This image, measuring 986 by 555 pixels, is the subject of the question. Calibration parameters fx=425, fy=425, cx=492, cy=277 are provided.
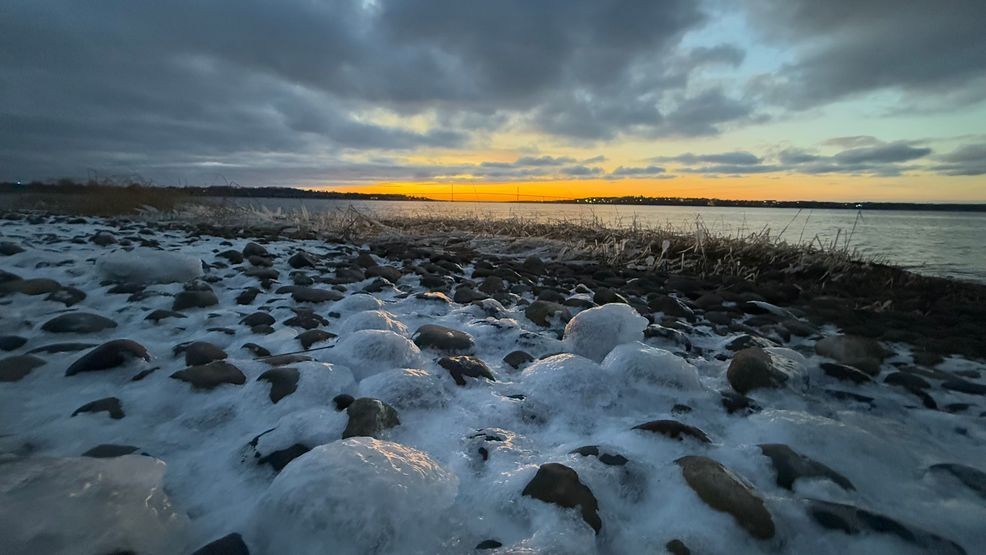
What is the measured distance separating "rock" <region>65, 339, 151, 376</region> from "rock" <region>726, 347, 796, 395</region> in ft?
9.85

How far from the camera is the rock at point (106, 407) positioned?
1.65m

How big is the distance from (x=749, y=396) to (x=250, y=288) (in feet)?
12.2

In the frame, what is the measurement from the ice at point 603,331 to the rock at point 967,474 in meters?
1.37

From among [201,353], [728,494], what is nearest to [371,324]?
[201,353]

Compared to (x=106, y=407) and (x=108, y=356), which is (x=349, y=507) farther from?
(x=108, y=356)

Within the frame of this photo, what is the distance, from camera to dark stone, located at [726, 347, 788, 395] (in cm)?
217

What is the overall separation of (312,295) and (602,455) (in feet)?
8.97

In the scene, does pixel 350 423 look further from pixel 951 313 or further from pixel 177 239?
pixel 177 239

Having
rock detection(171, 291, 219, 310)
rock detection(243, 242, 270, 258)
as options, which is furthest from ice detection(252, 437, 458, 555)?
rock detection(243, 242, 270, 258)

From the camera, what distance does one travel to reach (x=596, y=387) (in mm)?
2033

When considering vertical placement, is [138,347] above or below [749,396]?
above

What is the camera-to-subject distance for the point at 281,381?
74.7 inches

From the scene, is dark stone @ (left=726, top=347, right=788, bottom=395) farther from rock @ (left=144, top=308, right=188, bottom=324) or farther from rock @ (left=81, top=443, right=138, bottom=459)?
rock @ (left=144, top=308, right=188, bottom=324)

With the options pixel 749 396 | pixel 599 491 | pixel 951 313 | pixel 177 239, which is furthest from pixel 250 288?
pixel 951 313
